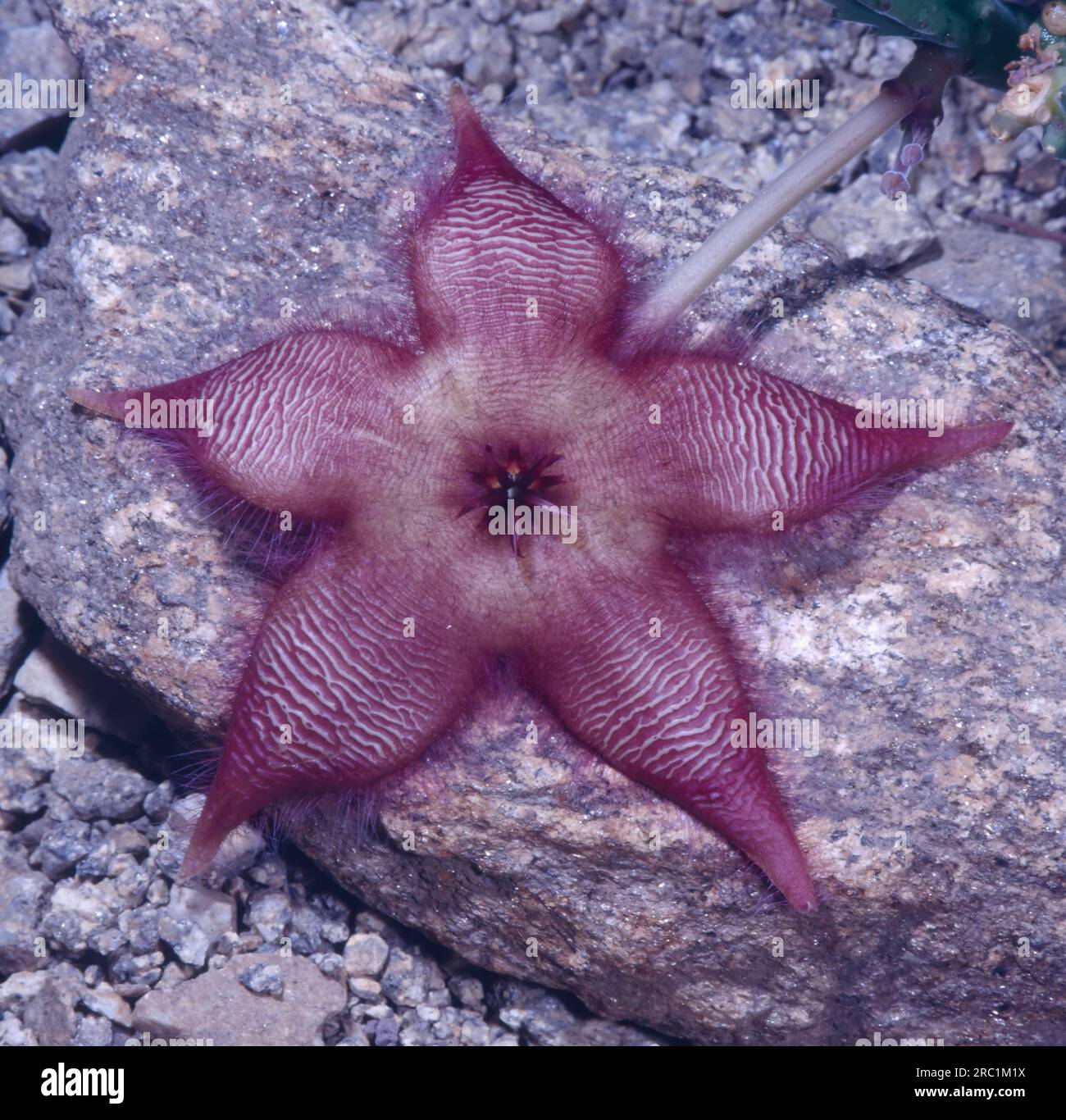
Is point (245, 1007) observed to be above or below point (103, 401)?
below

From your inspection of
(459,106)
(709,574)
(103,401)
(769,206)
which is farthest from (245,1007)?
(769,206)

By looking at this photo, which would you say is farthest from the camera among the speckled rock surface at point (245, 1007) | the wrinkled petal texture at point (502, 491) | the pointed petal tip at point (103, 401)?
the speckled rock surface at point (245, 1007)

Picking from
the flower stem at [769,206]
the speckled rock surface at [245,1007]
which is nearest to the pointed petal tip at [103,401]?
the flower stem at [769,206]

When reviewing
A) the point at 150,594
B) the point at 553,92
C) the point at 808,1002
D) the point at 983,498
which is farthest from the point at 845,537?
the point at 553,92

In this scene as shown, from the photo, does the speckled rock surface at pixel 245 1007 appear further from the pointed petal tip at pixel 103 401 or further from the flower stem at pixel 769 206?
the flower stem at pixel 769 206

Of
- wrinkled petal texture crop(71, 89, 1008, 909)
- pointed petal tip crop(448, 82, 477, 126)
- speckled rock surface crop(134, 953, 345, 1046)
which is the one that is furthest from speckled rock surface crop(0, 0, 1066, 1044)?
pointed petal tip crop(448, 82, 477, 126)

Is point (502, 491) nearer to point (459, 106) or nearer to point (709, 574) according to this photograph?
point (709, 574)
